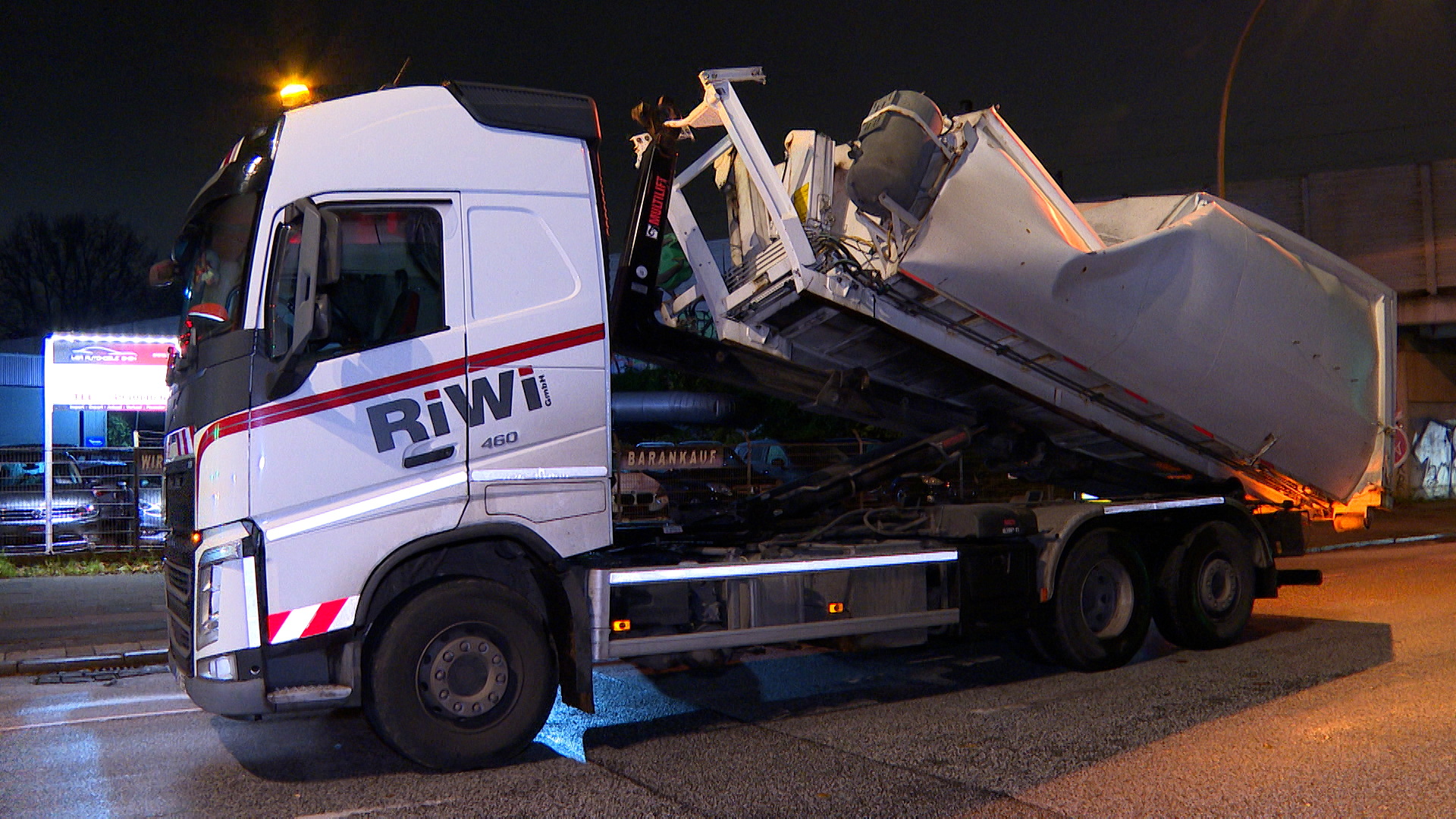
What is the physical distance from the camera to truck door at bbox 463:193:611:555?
5.70m

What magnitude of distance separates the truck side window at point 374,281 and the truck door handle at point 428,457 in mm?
570

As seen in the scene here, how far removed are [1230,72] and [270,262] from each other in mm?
14744

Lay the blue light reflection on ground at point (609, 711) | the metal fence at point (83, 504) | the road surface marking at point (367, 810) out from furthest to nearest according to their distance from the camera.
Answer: the metal fence at point (83, 504)
the blue light reflection on ground at point (609, 711)
the road surface marking at point (367, 810)

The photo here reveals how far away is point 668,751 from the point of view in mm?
6082

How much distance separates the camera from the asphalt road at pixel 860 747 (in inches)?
202

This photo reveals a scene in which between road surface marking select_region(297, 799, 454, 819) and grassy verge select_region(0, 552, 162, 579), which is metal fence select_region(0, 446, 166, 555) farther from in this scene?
road surface marking select_region(297, 799, 454, 819)

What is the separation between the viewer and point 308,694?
528 cm

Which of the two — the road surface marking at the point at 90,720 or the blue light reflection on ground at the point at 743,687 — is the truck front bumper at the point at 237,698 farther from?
the road surface marking at the point at 90,720

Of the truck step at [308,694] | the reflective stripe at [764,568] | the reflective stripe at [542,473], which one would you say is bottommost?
the truck step at [308,694]

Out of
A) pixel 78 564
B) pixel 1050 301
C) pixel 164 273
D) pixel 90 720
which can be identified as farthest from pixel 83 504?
pixel 1050 301

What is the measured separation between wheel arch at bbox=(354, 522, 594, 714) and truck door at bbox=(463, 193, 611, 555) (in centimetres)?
11

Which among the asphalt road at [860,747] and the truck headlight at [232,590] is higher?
the truck headlight at [232,590]

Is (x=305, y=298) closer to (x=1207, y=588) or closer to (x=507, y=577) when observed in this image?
(x=507, y=577)

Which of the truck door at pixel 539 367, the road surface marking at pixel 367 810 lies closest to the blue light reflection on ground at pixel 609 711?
the road surface marking at pixel 367 810
